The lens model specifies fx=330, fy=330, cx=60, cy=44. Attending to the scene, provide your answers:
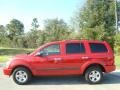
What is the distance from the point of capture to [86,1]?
4366 centimetres

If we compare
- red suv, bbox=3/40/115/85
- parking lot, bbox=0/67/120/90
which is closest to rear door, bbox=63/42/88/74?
red suv, bbox=3/40/115/85

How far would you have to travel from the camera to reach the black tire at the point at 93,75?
511 inches

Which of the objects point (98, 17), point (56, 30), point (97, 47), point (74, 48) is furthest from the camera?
point (56, 30)

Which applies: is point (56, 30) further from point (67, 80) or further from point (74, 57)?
point (74, 57)

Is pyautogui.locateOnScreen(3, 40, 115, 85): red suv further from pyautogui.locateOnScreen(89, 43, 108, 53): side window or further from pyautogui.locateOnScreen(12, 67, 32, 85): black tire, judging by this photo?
pyautogui.locateOnScreen(89, 43, 108, 53): side window

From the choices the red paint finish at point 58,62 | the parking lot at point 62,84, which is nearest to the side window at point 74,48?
the red paint finish at point 58,62

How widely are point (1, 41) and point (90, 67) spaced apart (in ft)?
194

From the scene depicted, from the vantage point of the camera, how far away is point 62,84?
1295 cm

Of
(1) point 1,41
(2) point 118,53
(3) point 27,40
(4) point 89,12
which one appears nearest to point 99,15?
(4) point 89,12

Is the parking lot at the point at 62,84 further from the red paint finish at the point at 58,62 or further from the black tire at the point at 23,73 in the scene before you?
the red paint finish at the point at 58,62

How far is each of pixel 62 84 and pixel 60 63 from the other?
828 millimetres

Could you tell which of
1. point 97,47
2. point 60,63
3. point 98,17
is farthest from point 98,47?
point 98,17

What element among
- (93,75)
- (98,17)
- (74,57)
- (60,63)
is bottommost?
(93,75)

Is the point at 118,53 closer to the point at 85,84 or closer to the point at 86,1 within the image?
the point at 86,1
